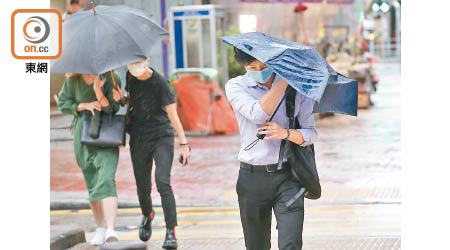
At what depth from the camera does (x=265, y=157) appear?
501cm

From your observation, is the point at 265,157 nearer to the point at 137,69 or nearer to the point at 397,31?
the point at 137,69

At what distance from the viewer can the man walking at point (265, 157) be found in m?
4.95

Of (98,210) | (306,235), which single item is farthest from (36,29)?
(306,235)

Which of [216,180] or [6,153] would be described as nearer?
[6,153]

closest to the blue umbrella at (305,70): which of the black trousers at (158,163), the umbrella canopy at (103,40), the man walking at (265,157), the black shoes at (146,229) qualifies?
the man walking at (265,157)

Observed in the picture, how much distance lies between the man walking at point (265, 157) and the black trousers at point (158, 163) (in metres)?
2.06

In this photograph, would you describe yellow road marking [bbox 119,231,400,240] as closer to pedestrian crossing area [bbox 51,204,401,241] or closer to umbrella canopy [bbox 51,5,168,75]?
pedestrian crossing area [bbox 51,204,401,241]

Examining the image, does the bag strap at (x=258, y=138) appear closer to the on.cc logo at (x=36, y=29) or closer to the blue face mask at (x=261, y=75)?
the blue face mask at (x=261, y=75)

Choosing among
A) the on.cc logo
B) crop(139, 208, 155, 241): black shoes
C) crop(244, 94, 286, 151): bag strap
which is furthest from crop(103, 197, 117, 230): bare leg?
crop(244, 94, 286, 151): bag strap

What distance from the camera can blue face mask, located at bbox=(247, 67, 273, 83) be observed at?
493cm

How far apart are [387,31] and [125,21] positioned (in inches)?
2282

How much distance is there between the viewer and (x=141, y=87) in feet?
23.1

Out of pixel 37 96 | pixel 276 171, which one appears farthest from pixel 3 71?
pixel 276 171

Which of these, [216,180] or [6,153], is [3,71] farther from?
[216,180]
